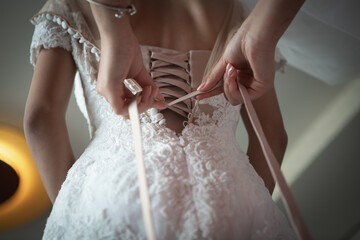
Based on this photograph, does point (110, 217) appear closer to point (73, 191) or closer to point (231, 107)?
point (73, 191)

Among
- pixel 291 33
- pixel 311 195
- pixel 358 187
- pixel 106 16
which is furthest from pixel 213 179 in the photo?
pixel 311 195

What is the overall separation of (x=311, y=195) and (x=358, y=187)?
245 mm

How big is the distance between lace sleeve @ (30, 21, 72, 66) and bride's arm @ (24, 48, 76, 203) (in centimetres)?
1

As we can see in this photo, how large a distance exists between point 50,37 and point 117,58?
28 centimetres

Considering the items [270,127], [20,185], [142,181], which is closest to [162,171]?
[142,181]

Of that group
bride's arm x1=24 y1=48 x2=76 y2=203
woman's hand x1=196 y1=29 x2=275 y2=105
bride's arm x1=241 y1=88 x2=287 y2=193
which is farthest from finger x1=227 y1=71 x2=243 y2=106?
bride's arm x1=24 y1=48 x2=76 y2=203

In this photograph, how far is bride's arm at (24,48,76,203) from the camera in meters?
0.71

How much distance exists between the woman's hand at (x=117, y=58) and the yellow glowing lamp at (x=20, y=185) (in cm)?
69

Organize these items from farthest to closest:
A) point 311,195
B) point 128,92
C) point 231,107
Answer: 1. point 311,195
2. point 231,107
3. point 128,92

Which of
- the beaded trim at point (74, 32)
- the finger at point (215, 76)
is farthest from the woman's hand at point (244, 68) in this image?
the beaded trim at point (74, 32)

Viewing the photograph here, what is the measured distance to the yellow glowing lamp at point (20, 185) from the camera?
1.09 meters

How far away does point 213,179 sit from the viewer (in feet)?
1.72

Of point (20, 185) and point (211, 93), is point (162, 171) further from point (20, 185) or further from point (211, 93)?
point (20, 185)

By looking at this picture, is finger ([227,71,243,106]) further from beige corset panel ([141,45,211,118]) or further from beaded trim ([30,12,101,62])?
beaded trim ([30,12,101,62])
